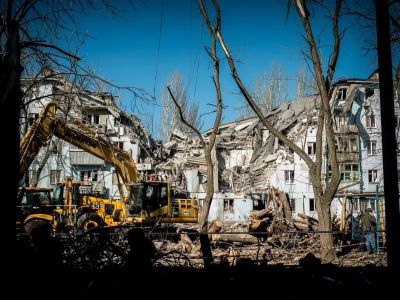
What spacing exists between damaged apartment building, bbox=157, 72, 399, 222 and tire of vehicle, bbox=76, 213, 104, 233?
18.0 m

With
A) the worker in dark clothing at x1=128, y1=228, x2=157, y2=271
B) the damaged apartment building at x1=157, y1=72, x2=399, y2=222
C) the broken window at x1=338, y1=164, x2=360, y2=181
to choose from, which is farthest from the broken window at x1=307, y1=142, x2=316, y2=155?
the worker in dark clothing at x1=128, y1=228, x2=157, y2=271

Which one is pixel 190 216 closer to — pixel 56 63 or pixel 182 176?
pixel 56 63

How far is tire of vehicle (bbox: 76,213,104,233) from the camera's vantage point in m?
18.8

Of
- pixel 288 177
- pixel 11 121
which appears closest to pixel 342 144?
pixel 288 177

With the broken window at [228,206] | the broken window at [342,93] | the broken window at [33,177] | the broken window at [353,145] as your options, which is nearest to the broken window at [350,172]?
the broken window at [353,145]

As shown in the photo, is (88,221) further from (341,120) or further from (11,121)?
(341,120)

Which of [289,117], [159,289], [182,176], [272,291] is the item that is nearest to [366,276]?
[272,291]

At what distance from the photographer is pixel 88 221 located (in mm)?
19047

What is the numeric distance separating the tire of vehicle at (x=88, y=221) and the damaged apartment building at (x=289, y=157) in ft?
59.0

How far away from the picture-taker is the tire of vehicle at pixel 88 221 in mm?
18844

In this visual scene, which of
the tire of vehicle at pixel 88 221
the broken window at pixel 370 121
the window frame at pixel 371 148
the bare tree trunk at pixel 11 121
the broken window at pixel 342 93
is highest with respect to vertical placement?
the broken window at pixel 342 93

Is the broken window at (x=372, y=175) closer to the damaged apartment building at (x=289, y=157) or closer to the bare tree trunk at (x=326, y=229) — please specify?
the damaged apartment building at (x=289, y=157)

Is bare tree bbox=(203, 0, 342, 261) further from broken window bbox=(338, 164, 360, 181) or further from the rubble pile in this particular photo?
broken window bbox=(338, 164, 360, 181)

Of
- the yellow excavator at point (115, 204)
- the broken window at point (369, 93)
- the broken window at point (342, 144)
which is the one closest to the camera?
the yellow excavator at point (115, 204)
